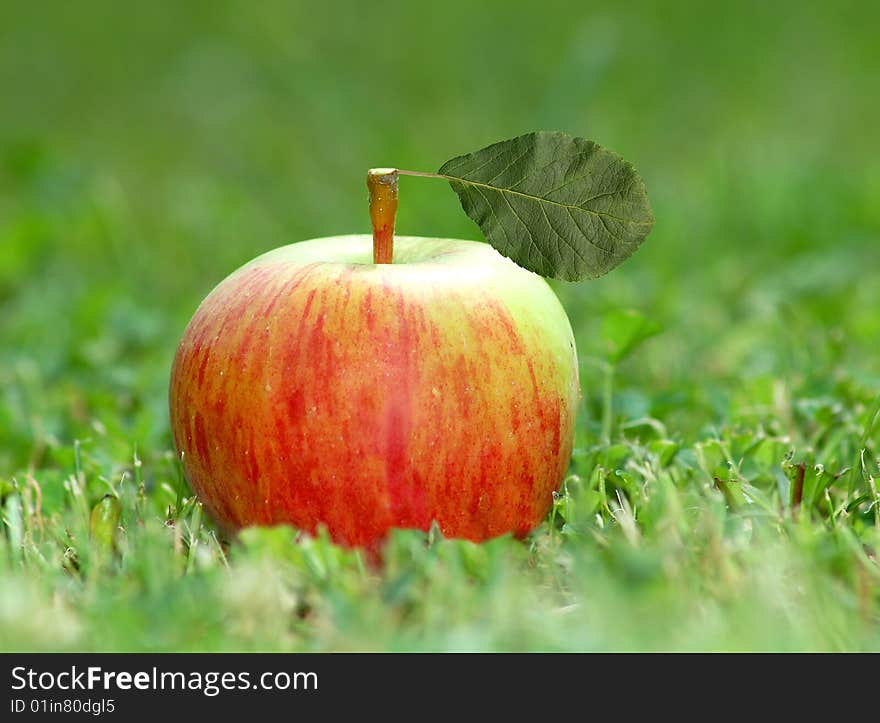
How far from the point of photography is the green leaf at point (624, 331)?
7.70 ft

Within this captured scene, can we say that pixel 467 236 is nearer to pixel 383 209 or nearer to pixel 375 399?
pixel 383 209

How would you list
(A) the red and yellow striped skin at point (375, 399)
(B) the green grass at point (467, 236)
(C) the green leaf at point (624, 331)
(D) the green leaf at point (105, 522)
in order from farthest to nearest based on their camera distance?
(C) the green leaf at point (624, 331), (D) the green leaf at point (105, 522), (A) the red and yellow striped skin at point (375, 399), (B) the green grass at point (467, 236)

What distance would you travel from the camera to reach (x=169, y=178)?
5.36 m

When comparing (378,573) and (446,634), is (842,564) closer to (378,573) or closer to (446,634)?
(446,634)

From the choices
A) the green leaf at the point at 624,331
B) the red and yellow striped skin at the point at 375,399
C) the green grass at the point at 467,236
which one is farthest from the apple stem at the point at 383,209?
the green leaf at the point at 624,331

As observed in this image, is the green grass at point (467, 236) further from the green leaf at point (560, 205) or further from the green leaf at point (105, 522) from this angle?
the green leaf at point (560, 205)

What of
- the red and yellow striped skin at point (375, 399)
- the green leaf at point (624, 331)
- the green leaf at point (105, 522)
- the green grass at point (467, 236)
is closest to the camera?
the green grass at point (467, 236)

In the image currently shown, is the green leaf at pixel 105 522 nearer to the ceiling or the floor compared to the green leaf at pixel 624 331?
nearer to the floor

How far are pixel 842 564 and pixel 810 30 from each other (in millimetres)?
5285

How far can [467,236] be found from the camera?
3.78 m

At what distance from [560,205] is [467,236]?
194 cm

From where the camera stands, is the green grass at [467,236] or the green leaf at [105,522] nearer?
the green grass at [467,236]

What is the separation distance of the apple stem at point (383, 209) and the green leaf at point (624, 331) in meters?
0.60

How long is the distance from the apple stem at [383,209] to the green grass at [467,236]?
0.50 m
